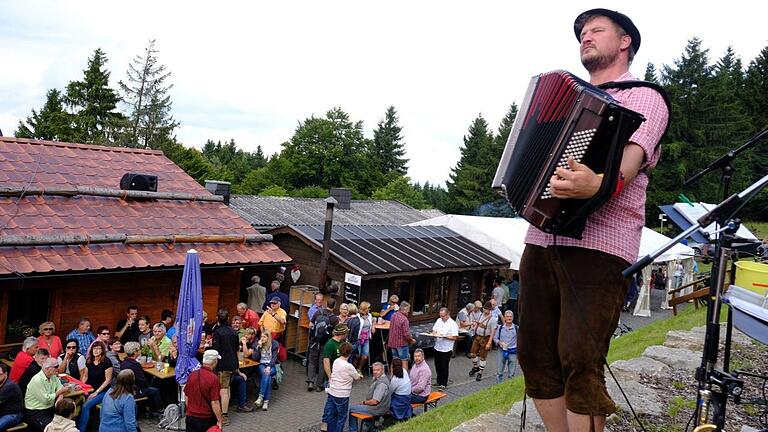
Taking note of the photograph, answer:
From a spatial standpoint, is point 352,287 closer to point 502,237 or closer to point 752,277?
point 502,237

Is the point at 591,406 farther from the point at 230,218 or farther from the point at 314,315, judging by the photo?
the point at 230,218

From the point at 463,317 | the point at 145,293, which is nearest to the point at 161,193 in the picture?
the point at 145,293

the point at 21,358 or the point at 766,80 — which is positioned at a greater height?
the point at 766,80

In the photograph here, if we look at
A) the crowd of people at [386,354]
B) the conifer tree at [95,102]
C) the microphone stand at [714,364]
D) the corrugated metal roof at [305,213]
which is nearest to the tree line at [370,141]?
the conifer tree at [95,102]

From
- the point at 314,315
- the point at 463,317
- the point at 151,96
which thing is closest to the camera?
→ the point at 314,315

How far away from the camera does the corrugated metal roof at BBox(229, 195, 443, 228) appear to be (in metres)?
19.8

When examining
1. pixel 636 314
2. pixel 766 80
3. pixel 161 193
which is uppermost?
pixel 766 80

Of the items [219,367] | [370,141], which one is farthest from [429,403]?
[370,141]

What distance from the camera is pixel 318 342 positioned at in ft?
37.4

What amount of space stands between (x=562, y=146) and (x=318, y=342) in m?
9.98

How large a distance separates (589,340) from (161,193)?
11.5 meters

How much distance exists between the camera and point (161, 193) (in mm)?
12094

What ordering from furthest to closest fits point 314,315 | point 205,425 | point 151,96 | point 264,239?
point 151,96
point 264,239
point 314,315
point 205,425

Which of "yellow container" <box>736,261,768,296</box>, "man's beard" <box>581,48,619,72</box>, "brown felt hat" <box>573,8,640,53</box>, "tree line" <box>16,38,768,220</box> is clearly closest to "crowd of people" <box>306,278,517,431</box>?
"yellow container" <box>736,261,768,296</box>
